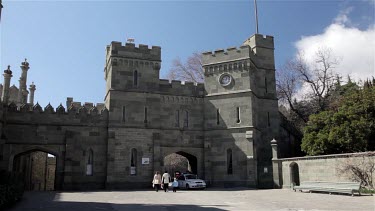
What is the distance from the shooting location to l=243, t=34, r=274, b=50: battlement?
2820 cm

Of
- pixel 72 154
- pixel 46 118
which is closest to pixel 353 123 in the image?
pixel 72 154

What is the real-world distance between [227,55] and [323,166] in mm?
10965

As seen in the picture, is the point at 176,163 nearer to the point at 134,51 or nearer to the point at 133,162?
the point at 133,162

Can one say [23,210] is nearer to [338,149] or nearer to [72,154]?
[72,154]

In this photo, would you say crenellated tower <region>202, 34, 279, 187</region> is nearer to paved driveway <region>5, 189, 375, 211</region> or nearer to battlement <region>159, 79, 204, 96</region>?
battlement <region>159, 79, 204, 96</region>

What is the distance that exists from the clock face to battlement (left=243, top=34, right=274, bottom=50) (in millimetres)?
3721

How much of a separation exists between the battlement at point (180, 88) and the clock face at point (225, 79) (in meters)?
1.58

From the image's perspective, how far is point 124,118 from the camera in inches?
984

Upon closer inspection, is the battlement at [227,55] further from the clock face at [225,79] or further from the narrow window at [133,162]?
the narrow window at [133,162]

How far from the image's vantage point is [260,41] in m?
28.4

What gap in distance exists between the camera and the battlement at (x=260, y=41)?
2820cm

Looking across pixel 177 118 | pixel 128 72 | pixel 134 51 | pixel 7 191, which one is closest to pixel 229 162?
pixel 177 118

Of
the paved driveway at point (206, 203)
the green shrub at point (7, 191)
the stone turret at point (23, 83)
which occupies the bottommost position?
the paved driveway at point (206, 203)

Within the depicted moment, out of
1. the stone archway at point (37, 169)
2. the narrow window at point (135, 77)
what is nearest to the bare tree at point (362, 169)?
the narrow window at point (135, 77)
